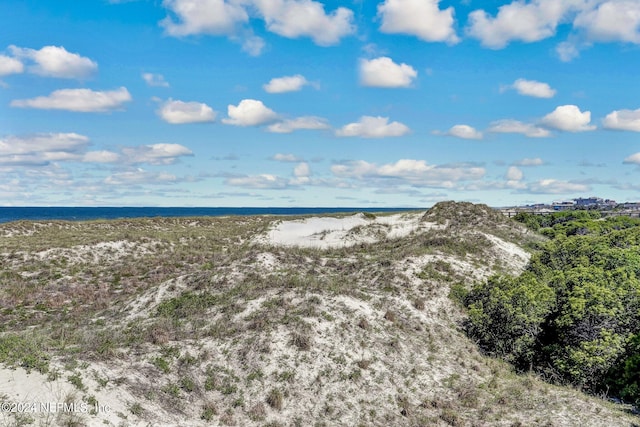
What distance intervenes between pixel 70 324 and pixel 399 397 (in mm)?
19299

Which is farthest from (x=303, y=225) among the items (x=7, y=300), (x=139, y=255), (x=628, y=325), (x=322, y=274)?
(x=628, y=325)

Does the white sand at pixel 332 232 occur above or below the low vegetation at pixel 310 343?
above

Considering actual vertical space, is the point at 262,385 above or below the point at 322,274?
below

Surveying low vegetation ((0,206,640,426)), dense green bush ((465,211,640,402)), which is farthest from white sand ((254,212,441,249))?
dense green bush ((465,211,640,402))

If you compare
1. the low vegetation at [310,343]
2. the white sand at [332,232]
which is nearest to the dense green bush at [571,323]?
the low vegetation at [310,343]

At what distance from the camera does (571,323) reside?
70.3 feet

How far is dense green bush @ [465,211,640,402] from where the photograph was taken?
20.1m

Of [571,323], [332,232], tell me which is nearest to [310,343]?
[571,323]

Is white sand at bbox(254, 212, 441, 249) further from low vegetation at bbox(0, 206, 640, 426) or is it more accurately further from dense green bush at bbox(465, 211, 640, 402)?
dense green bush at bbox(465, 211, 640, 402)

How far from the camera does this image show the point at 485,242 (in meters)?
43.5

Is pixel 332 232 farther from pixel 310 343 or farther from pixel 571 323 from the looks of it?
pixel 571 323

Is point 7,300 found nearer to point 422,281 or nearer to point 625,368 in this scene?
point 422,281

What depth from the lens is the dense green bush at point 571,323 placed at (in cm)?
2012

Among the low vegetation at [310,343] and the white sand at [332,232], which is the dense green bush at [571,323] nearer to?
the low vegetation at [310,343]
